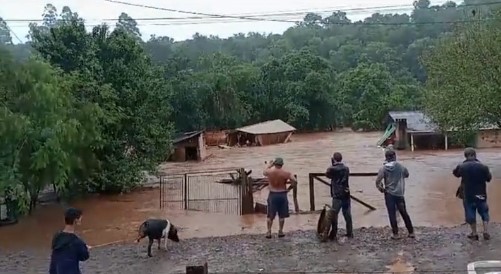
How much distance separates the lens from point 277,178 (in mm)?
11969

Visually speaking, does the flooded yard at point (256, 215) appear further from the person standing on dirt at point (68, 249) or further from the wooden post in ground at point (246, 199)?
the person standing on dirt at point (68, 249)

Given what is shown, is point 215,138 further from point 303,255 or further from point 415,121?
point 303,255

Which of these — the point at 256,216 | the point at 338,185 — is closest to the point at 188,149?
the point at 256,216

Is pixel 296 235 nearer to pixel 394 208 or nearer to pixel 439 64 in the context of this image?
pixel 394 208

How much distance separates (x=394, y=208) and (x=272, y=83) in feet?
178

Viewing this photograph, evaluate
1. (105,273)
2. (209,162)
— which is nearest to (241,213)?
(105,273)

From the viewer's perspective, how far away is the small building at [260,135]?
54188 mm

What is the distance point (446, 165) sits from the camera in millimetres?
34750

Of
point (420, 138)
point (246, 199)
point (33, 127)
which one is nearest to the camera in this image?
point (33, 127)

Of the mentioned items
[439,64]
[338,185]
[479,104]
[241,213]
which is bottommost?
[241,213]

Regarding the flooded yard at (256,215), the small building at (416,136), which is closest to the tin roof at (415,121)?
the small building at (416,136)

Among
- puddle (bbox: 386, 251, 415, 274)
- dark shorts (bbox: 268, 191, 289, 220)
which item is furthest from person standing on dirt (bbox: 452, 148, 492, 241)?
dark shorts (bbox: 268, 191, 289, 220)

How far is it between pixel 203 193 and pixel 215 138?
29596 millimetres

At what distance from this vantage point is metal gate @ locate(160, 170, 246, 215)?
21078mm
